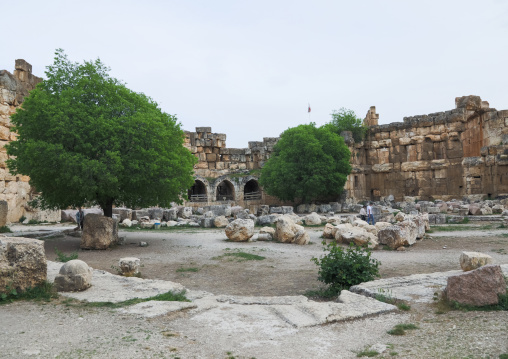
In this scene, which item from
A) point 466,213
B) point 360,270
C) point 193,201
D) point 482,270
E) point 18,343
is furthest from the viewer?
point 193,201

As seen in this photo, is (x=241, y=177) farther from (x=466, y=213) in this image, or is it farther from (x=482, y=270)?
(x=482, y=270)

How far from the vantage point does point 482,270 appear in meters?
5.45

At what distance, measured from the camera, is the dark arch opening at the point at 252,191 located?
37125 mm

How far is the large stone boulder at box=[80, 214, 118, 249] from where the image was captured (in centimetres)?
1216

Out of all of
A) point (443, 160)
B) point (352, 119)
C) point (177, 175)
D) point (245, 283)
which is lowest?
point (245, 283)

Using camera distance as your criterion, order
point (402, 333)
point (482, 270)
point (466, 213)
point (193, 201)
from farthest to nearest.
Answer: point (193, 201) < point (466, 213) < point (482, 270) < point (402, 333)

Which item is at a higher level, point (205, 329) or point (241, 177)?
point (241, 177)

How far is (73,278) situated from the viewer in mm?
6434

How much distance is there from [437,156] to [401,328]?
3091 cm

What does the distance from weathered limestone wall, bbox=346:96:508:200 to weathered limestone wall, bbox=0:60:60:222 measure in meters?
23.4

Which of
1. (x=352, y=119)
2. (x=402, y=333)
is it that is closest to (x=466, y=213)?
(x=352, y=119)

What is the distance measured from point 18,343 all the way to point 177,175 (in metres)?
9.32

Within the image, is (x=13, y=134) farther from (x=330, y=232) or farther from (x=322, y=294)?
(x=322, y=294)

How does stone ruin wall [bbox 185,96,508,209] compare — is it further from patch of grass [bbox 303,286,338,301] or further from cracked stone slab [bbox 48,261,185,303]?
cracked stone slab [bbox 48,261,185,303]
